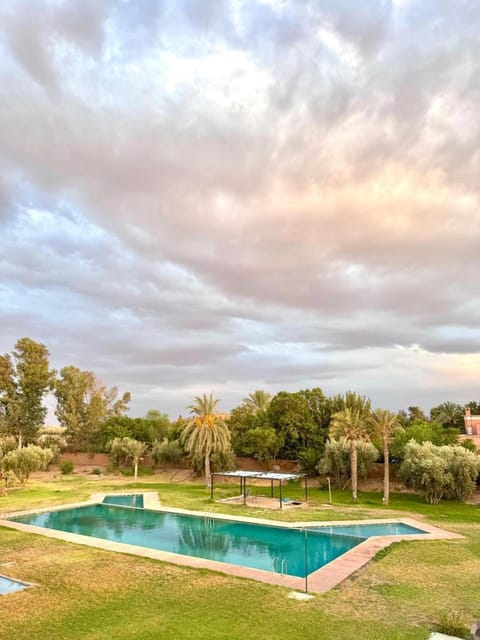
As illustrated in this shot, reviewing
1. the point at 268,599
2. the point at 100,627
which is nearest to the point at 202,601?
the point at 268,599

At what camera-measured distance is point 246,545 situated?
1938 cm

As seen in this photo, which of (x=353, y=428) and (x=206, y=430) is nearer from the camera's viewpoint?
(x=353, y=428)

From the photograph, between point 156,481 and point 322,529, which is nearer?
point 322,529

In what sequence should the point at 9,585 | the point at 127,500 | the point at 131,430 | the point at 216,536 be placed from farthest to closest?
the point at 131,430 < the point at 127,500 < the point at 216,536 < the point at 9,585

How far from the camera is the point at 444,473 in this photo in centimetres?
2869

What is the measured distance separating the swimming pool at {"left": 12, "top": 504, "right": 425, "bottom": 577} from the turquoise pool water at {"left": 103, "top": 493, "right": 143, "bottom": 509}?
1987 mm

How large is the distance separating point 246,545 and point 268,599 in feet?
28.4

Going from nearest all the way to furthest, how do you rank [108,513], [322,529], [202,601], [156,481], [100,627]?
[100,627], [202,601], [322,529], [108,513], [156,481]

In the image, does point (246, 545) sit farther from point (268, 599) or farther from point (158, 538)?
point (268, 599)

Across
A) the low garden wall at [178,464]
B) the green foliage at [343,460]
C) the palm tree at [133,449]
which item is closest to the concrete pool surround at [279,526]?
the green foliage at [343,460]

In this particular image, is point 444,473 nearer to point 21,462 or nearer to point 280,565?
point 280,565

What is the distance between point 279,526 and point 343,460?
46.4ft

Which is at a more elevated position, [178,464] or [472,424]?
[472,424]

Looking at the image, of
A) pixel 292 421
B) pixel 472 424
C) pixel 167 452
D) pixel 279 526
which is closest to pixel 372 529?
pixel 279 526
